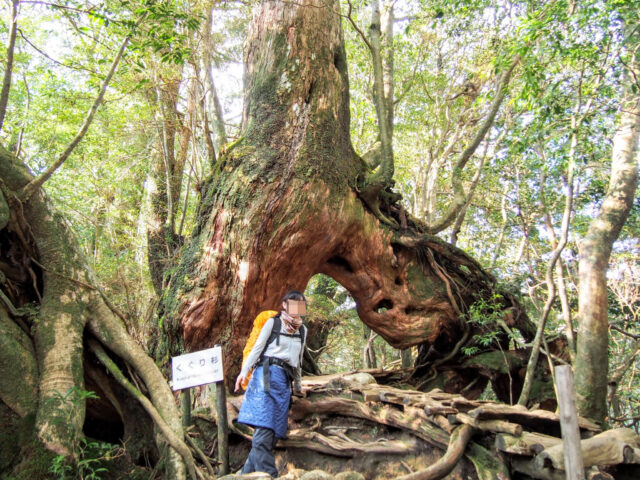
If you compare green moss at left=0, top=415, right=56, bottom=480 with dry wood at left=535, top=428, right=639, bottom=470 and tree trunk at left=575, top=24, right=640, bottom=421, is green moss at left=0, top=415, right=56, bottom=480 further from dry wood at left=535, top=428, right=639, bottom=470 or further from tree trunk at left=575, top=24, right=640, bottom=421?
tree trunk at left=575, top=24, right=640, bottom=421

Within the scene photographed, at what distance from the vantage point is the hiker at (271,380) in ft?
12.0

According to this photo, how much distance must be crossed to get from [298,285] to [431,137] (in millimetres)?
6604

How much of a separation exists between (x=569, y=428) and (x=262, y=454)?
2350mm

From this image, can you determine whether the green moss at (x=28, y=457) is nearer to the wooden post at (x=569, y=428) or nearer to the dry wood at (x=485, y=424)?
the dry wood at (x=485, y=424)

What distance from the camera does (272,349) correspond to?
12.9 feet

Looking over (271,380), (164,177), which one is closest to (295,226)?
(271,380)

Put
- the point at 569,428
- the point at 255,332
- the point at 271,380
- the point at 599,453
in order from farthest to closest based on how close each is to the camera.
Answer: the point at 255,332, the point at 271,380, the point at 599,453, the point at 569,428

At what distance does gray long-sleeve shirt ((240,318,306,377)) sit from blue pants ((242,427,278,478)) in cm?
52

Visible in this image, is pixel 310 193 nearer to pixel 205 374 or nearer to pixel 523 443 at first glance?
pixel 205 374

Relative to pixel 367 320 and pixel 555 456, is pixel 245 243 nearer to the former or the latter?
pixel 367 320

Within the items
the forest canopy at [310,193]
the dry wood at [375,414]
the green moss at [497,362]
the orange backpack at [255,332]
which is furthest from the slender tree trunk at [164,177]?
the green moss at [497,362]

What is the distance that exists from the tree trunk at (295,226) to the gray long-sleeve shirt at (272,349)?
Result: 1279 millimetres

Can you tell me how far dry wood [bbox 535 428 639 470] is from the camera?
3170mm

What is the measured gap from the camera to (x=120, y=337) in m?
3.94
